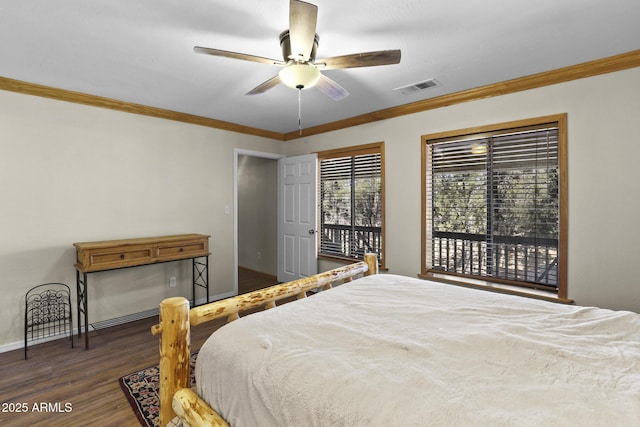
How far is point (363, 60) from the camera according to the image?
6.19 ft

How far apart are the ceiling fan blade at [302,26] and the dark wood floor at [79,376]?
2.45 metres

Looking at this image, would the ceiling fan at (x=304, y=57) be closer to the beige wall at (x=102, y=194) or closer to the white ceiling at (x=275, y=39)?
the white ceiling at (x=275, y=39)

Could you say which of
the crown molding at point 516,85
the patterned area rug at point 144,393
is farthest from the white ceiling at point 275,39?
the patterned area rug at point 144,393

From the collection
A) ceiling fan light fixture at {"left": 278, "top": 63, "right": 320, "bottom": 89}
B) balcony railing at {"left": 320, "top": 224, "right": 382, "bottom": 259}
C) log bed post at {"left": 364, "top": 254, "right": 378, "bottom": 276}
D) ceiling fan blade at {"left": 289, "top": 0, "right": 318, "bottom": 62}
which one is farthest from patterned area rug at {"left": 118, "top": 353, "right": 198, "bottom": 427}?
balcony railing at {"left": 320, "top": 224, "right": 382, "bottom": 259}

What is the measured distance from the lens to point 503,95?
2932 millimetres

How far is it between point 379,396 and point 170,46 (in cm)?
248

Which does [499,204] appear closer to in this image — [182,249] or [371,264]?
[371,264]

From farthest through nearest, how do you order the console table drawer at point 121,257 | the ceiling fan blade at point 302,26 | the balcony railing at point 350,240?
1. the balcony railing at point 350,240
2. the console table drawer at point 121,257
3. the ceiling fan blade at point 302,26

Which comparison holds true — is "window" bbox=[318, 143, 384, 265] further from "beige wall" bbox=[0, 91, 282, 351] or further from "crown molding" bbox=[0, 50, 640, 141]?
"beige wall" bbox=[0, 91, 282, 351]

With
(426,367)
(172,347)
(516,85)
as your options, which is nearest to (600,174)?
(516,85)

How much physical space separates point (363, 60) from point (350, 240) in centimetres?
282

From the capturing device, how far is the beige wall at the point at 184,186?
2.44 meters

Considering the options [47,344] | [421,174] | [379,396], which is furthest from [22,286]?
[421,174]

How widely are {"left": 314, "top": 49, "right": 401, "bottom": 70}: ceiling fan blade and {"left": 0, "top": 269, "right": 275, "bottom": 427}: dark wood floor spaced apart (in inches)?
99.6
